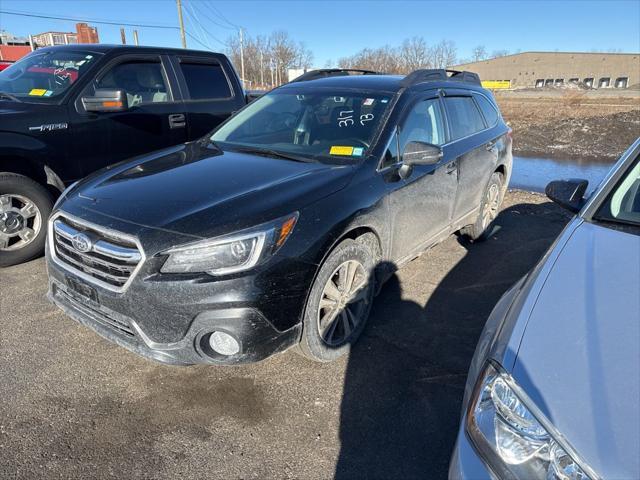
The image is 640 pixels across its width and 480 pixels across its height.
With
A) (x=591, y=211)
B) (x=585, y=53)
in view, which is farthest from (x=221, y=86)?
(x=585, y=53)

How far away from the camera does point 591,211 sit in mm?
2295

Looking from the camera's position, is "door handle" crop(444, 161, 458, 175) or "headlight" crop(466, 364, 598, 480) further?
"door handle" crop(444, 161, 458, 175)

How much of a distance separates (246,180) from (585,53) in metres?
102

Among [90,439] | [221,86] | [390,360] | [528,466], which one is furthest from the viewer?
[221,86]

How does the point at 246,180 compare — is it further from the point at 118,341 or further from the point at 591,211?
the point at 591,211

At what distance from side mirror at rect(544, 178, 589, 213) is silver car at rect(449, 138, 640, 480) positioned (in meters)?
0.66

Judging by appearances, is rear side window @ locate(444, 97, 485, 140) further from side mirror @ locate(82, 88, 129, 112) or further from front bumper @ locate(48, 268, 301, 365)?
side mirror @ locate(82, 88, 129, 112)

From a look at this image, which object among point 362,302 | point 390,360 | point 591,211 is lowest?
point 390,360

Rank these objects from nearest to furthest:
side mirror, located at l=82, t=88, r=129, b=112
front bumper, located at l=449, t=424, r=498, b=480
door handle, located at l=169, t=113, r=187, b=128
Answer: front bumper, located at l=449, t=424, r=498, b=480 → side mirror, located at l=82, t=88, r=129, b=112 → door handle, located at l=169, t=113, r=187, b=128

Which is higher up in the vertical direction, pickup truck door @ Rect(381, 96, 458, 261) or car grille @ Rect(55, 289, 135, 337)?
pickup truck door @ Rect(381, 96, 458, 261)

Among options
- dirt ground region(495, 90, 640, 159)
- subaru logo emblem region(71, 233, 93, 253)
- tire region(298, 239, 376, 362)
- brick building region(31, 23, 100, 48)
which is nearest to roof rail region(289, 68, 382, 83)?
tire region(298, 239, 376, 362)

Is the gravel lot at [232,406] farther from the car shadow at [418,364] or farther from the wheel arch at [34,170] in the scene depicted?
the wheel arch at [34,170]

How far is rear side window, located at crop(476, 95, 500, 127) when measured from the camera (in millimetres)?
5170

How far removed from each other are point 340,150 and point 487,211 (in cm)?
281
